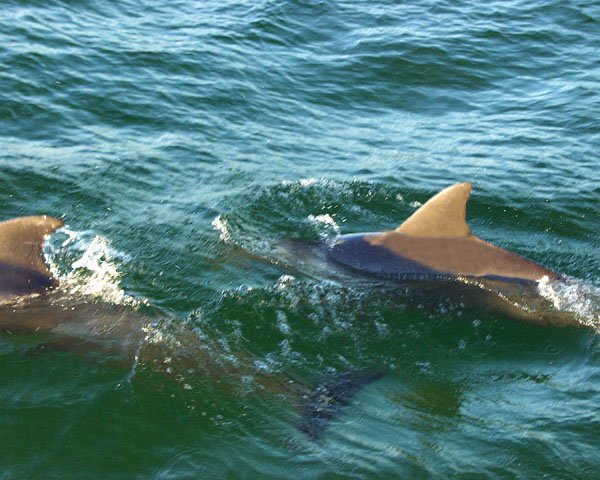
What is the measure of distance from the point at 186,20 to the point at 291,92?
3535 mm

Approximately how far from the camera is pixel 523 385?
7.28m

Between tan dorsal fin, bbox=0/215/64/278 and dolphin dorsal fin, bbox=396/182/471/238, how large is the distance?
3.27 m

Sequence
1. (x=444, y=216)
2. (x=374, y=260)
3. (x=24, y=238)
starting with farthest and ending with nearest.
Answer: (x=374, y=260) < (x=444, y=216) < (x=24, y=238)

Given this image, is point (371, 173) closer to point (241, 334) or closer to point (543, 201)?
point (543, 201)

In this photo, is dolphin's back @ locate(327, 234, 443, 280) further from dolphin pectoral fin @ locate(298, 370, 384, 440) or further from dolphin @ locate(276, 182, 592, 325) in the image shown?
dolphin pectoral fin @ locate(298, 370, 384, 440)

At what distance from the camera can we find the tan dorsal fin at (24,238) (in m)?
7.40

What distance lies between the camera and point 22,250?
745 cm

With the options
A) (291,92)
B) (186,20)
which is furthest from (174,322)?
(186,20)

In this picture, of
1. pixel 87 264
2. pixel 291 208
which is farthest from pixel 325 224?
pixel 87 264

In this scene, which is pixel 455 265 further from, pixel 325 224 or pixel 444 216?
pixel 325 224

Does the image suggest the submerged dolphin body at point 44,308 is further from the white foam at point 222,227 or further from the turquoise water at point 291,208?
the white foam at point 222,227

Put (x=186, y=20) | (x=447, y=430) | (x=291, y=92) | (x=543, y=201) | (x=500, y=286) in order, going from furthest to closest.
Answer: (x=186, y=20), (x=291, y=92), (x=543, y=201), (x=500, y=286), (x=447, y=430)

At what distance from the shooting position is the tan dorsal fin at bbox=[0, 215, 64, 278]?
740cm

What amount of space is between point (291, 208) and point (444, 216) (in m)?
2.38
